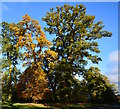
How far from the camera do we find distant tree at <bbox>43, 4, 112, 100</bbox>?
1523 centimetres

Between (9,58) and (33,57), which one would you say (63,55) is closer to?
(33,57)

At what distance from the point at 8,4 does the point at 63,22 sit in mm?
8274

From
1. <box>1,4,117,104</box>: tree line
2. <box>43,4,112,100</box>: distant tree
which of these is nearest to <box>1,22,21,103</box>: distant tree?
<box>1,4,117,104</box>: tree line

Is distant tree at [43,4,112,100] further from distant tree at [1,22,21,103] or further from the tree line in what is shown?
distant tree at [1,22,21,103]

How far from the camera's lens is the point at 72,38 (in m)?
15.8

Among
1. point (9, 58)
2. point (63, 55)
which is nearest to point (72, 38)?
point (63, 55)

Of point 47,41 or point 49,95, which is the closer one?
point 47,41

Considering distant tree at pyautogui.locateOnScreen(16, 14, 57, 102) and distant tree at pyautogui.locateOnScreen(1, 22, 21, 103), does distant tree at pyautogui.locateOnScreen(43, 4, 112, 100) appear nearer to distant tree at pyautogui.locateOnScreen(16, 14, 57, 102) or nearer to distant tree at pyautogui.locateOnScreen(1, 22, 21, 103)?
distant tree at pyautogui.locateOnScreen(16, 14, 57, 102)

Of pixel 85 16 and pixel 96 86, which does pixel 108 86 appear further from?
pixel 85 16

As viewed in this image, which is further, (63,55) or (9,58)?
(9,58)

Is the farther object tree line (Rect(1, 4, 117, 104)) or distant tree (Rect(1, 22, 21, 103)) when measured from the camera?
distant tree (Rect(1, 22, 21, 103))

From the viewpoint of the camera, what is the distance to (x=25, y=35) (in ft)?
49.8

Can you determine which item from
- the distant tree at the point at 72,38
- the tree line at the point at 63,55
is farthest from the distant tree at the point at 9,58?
the distant tree at the point at 72,38

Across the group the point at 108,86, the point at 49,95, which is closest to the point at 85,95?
the point at 49,95
